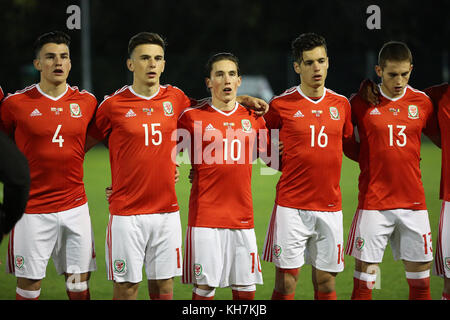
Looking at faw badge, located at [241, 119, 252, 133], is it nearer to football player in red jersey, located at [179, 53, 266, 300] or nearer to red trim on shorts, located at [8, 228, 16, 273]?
football player in red jersey, located at [179, 53, 266, 300]

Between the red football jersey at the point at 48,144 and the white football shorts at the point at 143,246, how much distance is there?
42 cm

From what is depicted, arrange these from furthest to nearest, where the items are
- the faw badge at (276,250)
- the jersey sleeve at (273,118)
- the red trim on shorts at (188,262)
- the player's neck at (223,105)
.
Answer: the jersey sleeve at (273,118), the faw badge at (276,250), the player's neck at (223,105), the red trim on shorts at (188,262)

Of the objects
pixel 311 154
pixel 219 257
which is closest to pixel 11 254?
pixel 219 257

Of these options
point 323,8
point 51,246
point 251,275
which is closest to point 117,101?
point 51,246

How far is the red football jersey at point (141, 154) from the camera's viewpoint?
4.92 meters

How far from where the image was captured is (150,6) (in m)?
28.5

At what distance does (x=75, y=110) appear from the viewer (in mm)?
5066

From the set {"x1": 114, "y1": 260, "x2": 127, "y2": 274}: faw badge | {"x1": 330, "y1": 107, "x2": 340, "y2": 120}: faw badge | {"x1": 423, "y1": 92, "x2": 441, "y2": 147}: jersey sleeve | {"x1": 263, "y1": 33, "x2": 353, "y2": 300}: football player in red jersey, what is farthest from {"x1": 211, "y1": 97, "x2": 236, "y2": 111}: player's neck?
{"x1": 423, "y1": 92, "x2": 441, "y2": 147}: jersey sleeve

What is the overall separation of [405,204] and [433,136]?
684mm

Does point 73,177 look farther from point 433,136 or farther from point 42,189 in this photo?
point 433,136

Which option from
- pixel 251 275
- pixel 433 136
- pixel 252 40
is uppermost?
pixel 252 40

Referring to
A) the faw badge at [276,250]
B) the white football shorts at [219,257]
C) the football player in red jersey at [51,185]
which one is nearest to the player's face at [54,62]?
the football player in red jersey at [51,185]

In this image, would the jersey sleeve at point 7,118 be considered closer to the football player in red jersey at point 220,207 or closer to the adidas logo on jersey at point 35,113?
the adidas logo on jersey at point 35,113

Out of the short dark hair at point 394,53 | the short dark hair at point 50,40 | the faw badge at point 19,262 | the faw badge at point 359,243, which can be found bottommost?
the faw badge at point 19,262
